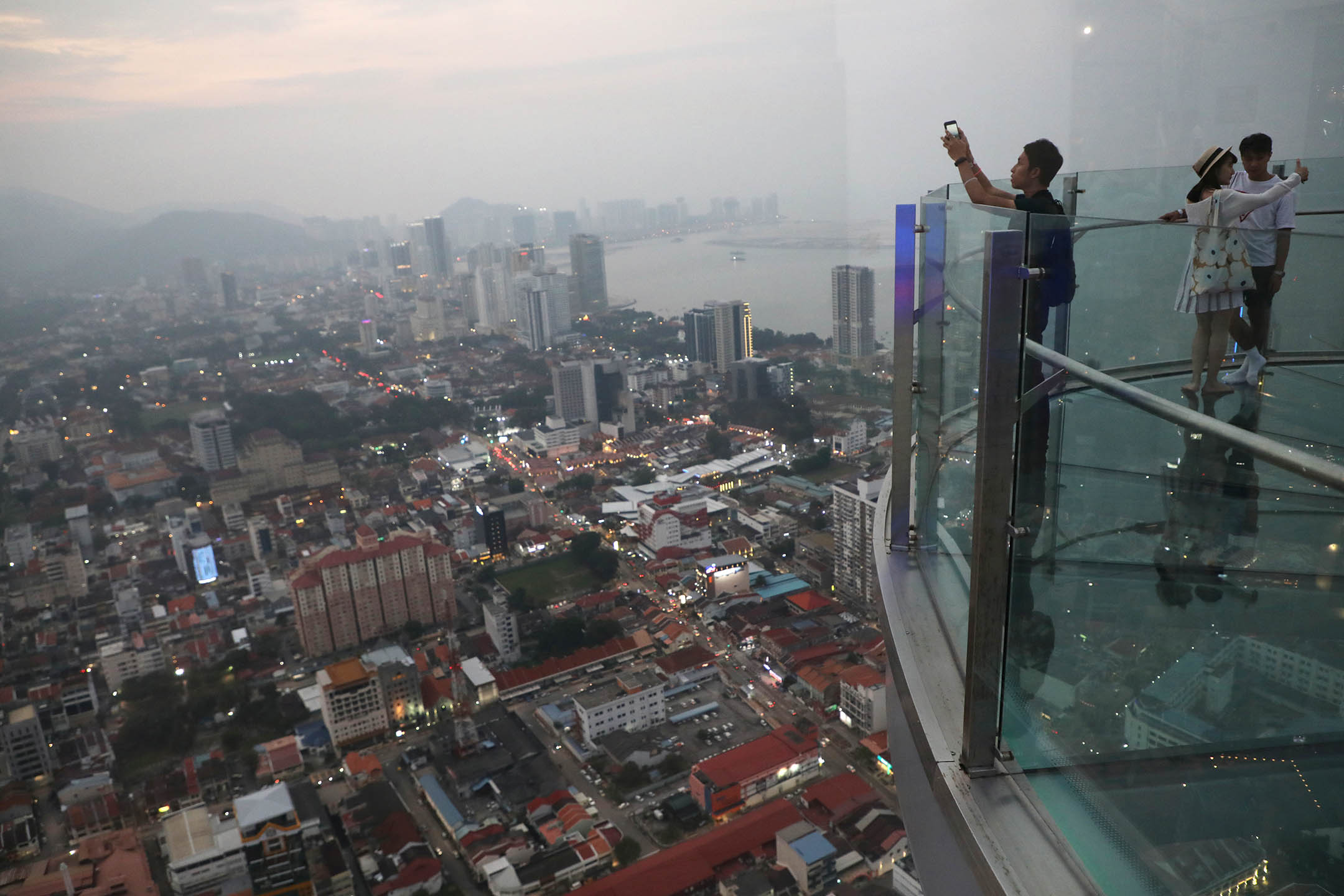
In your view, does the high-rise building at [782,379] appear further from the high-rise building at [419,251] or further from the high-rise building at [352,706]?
the high-rise building at [419,251]

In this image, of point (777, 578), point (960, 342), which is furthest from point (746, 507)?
point (960, 342)

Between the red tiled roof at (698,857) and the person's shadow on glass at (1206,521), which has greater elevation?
the person's shadow on glass at (1206,521)

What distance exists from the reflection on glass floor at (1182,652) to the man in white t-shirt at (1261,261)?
185 mm

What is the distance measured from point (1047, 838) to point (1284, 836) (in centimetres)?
13

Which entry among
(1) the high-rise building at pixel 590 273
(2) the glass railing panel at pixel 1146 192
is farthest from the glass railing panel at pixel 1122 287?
(1) the high-rise building at pixel 590 273

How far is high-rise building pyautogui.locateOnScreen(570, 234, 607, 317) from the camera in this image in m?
14.7

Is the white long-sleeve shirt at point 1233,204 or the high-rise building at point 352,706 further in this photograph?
the high-rise building at point 352,706

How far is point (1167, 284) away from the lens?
63cm

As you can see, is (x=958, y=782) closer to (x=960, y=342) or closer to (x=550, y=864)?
(x=960, y=342)

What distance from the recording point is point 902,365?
946 millimetres

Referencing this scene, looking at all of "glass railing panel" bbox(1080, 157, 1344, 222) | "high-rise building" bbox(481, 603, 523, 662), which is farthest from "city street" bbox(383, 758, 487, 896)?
"glass railing panel" bbox(1080, 157, 1344, 222)

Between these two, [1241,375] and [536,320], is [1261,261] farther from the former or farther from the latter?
[536,320]

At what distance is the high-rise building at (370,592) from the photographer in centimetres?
642

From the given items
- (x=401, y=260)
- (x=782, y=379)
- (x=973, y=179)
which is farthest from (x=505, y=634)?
(x=401, y=260)
